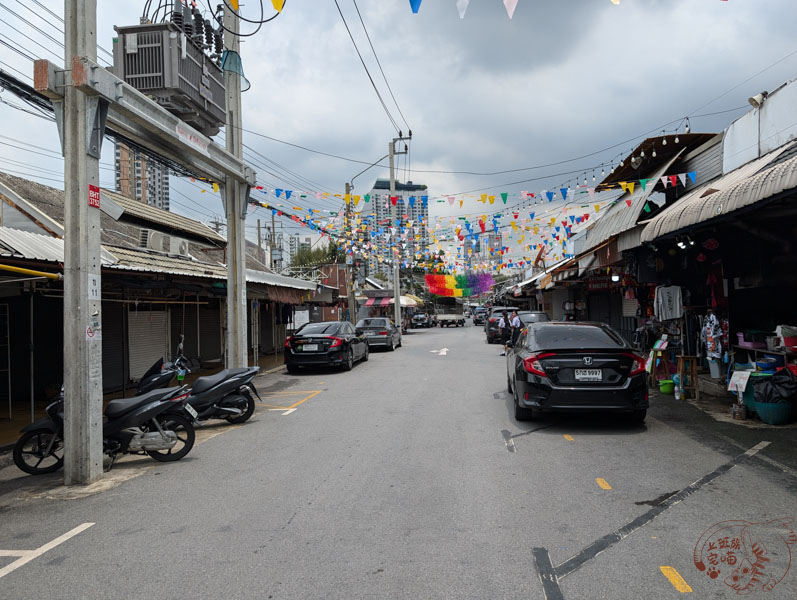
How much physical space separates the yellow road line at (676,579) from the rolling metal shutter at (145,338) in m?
13.1

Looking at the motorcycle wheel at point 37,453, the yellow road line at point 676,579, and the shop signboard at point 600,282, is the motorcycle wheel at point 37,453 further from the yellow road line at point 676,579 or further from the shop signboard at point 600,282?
the shop signboard at point 600,282

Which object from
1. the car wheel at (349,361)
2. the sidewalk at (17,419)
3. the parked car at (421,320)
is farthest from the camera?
the parked car at (421,320)

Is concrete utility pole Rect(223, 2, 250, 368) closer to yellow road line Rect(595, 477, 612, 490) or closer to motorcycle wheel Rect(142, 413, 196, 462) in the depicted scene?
motorcycle wheel Rect(142, 413, 196, 462)

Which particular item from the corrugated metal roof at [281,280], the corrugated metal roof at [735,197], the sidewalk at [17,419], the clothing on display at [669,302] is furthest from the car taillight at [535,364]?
the corrugated metal roof at [281,280]

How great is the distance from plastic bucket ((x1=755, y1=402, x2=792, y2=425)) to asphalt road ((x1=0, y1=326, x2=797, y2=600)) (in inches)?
16.8

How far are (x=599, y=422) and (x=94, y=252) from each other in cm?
715

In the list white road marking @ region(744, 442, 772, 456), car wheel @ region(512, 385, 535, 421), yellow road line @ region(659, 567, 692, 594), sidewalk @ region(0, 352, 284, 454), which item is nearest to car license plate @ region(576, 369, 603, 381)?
car wheel @ region(512, 385, 535, 421)

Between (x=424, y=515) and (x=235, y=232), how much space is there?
343 inches

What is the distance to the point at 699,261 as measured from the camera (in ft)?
36.6

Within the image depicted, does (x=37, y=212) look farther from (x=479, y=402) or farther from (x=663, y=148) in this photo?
(x=663, y=148)

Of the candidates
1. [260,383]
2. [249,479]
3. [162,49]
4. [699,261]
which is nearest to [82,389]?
[249,479]

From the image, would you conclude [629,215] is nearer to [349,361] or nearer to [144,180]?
[349,361]

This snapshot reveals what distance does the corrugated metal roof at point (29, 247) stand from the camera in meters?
7.07
